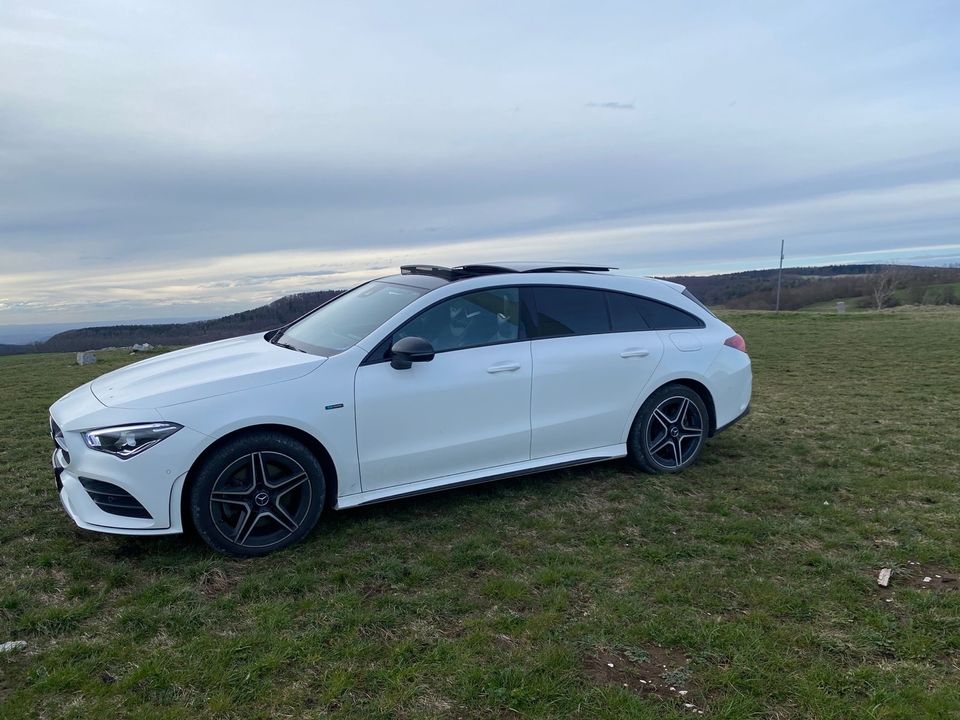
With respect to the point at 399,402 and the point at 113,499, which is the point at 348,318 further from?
the point at 113,499

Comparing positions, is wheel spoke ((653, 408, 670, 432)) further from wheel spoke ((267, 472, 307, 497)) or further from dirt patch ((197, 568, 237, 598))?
dirt patch ((197, 568, 237, 598))

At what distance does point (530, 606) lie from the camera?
3.13m

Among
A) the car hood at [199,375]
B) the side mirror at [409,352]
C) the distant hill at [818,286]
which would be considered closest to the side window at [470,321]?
the side mirror at [409,352]

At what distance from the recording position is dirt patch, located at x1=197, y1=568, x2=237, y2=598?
327cm

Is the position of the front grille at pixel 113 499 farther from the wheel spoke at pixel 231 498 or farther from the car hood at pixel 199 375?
the car hood at pixel 199 375

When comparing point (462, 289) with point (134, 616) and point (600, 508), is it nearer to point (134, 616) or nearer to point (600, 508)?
point (600, 508)

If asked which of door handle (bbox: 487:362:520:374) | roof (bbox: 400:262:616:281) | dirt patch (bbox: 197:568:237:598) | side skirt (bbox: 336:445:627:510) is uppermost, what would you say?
roof (bbox: 400:262:616:281)

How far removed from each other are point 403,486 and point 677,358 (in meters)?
2.47

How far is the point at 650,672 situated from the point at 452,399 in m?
2.05

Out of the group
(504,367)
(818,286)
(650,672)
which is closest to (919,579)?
(650,672)

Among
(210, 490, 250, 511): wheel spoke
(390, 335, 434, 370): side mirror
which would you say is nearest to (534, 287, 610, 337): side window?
(390, 335, 434, 370): side mirror

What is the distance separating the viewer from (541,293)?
4.78 metres

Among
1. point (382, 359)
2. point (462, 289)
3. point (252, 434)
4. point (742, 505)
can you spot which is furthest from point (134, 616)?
point (742, 505)

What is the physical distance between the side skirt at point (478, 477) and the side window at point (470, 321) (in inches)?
34.7
